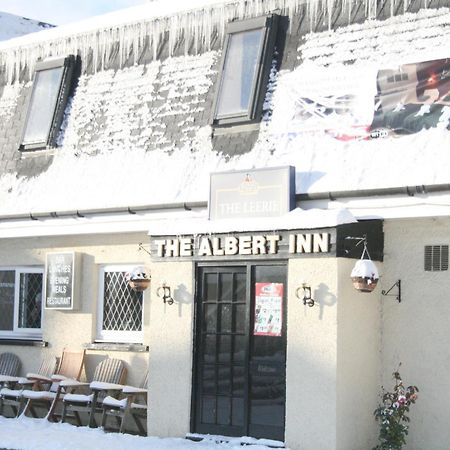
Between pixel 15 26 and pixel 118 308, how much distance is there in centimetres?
1048

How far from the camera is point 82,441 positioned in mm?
11719

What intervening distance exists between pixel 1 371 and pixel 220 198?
5.06 meters

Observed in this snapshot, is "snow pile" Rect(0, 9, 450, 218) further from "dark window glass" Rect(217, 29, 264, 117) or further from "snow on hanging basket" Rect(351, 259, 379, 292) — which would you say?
"snow on hanging basket" Rect(351, 259, 379, 292)

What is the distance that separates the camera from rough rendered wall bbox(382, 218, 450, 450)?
10664mm

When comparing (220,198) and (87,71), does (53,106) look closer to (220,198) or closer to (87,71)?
(87,71)

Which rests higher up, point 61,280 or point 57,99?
point 57,99

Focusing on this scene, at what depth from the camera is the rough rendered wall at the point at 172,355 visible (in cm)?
1162

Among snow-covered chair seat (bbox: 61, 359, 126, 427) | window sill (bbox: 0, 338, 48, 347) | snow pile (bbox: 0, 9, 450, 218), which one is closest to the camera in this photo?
snow pile (bbox: 0, 9, 450, 218)

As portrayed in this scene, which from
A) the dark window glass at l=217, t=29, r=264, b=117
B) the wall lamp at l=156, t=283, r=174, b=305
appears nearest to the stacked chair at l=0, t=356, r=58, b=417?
the wall lamp at l=156, t=283, r=174, b=305

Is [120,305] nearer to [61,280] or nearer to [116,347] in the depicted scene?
[116,347]

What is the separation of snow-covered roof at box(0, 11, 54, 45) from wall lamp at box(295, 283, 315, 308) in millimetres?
13108

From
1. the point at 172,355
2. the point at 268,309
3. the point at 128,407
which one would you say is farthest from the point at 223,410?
the point at 128,407

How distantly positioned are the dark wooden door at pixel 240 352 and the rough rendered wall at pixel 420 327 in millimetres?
1235

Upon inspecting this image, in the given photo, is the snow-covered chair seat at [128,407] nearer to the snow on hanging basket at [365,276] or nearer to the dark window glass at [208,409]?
the dark window glass at [208,409]
